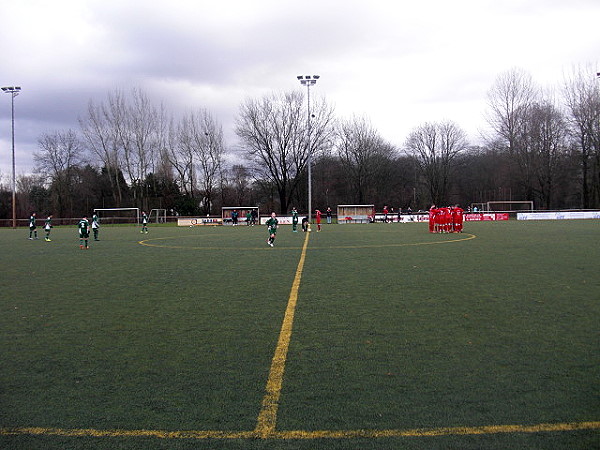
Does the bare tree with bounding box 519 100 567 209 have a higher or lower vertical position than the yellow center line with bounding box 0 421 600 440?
higher

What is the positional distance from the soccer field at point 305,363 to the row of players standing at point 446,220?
16.2 m

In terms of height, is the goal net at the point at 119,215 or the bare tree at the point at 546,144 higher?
the bare tree at the point at 546,144

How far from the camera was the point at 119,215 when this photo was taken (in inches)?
2151

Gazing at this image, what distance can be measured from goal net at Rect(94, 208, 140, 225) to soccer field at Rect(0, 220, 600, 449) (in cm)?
4624

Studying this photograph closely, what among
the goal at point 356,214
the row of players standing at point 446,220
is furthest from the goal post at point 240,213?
the row of players standing at point 446,220

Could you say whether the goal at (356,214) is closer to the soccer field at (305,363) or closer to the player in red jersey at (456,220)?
the player in red jersey at (456,220)

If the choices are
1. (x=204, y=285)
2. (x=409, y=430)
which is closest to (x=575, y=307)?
(x=409, y=430)

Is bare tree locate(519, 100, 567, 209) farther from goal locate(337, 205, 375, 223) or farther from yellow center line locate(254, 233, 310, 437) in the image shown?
yellow center line locate(254, 233, 310, 437)

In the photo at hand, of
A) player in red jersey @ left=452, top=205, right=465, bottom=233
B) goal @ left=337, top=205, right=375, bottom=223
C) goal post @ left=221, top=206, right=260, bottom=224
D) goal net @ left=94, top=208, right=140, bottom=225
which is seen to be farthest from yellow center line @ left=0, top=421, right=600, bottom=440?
goal net @ left=94, top=208, right=140, bottom=225

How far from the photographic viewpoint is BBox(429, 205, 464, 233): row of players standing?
25.5 meters

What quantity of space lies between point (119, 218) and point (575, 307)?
53843 millimetres

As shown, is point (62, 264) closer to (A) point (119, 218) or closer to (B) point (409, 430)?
(B) point (409, 430)

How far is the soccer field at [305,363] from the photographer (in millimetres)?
3223

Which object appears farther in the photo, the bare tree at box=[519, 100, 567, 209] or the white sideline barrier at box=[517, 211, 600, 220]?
the bare tree at box=[519, 100, 567, 209]
